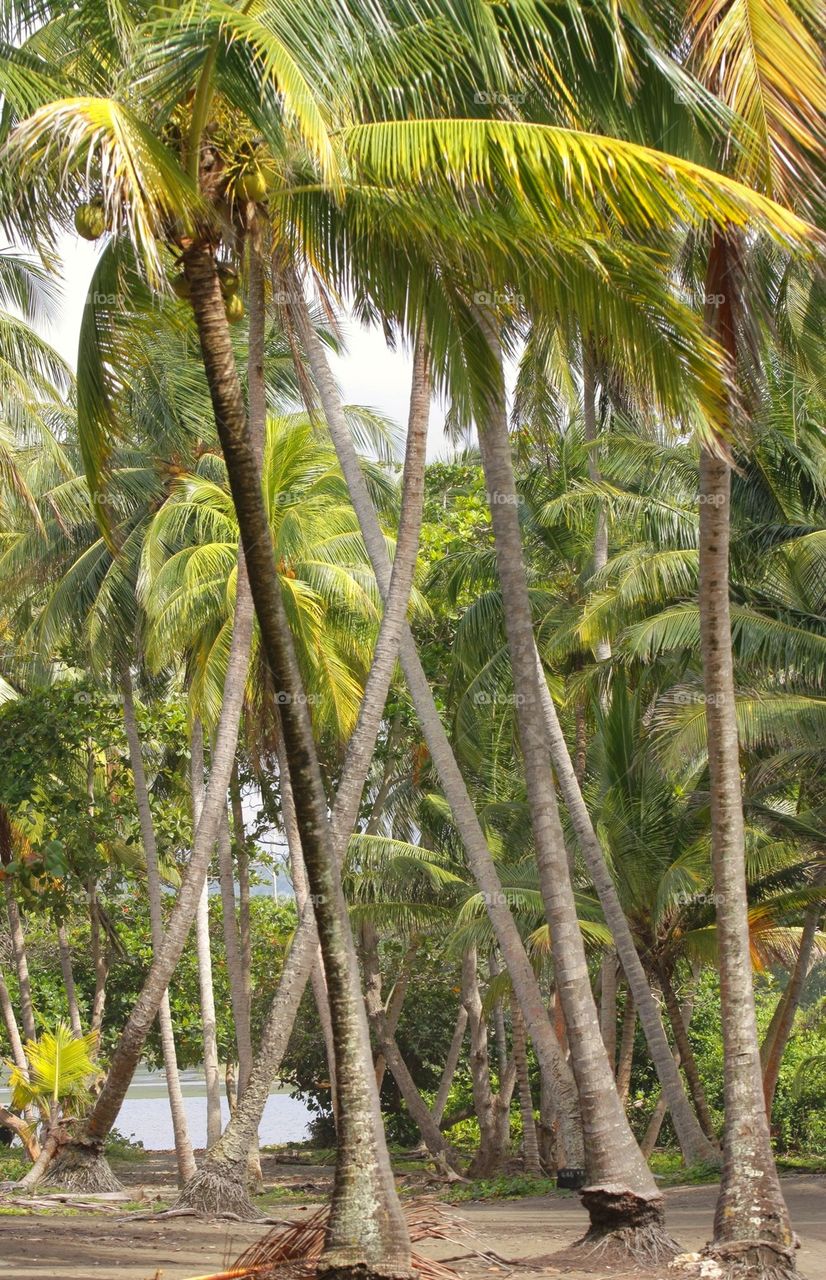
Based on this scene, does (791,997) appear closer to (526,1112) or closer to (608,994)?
(608,994)

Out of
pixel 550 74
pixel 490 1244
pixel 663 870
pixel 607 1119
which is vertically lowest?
pixel 490 1244

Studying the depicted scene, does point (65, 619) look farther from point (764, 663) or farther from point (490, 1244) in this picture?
→ point (490, 1244)

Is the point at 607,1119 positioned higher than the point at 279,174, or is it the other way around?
the point at 279,174

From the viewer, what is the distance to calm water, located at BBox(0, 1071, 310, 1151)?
52350 millimetres

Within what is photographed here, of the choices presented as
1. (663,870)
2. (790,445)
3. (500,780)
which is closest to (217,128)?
(790,445)

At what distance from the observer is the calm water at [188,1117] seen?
52.3 m

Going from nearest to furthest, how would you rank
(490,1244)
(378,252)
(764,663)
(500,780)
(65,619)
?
(378,252) → (490,1244) → (764,663) → (65,619) → (500,780)

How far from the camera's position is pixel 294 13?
671 cm

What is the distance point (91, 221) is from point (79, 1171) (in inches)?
461

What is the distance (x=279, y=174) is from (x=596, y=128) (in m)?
2.69

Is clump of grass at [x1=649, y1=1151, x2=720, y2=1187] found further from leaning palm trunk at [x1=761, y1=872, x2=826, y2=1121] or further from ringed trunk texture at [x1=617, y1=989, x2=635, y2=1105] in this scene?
ringed trunk texture at [x1=617, y1=989, x2=635, y2=1105]

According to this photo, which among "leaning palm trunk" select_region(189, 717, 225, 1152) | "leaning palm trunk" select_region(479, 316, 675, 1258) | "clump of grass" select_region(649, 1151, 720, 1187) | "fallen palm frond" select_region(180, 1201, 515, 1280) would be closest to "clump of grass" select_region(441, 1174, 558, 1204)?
"clump of grass" select_region(649, 1151, 720, 1187)

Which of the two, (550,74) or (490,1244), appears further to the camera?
(490,1244)

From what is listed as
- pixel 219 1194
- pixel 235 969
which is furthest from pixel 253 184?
pixel 235 969
